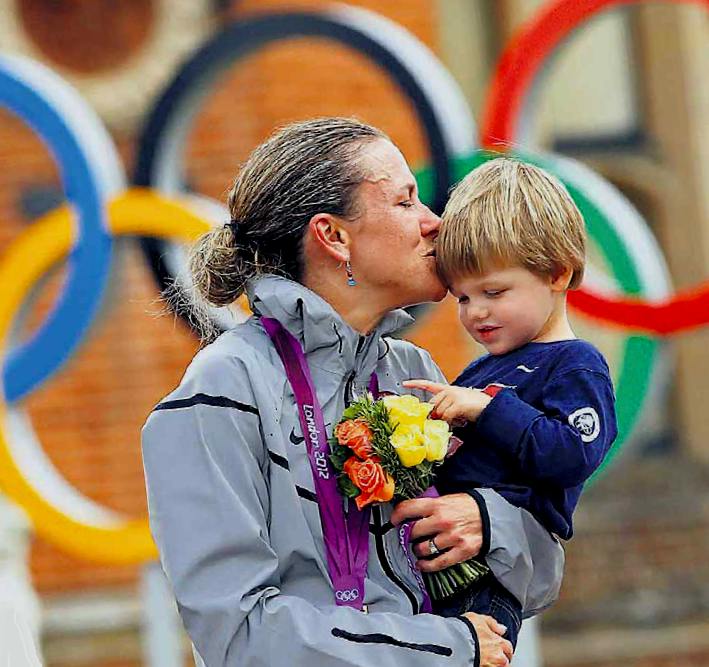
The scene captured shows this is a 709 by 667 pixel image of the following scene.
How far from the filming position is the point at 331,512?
2.20m

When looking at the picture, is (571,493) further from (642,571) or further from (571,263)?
(642,571)

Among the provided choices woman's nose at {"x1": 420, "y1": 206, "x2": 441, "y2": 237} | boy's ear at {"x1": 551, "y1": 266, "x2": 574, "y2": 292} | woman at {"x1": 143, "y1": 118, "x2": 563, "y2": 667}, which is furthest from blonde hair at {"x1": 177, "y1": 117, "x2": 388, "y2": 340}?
boy's ear at {"x1": 551, "y1": 266, "x2": 574, "y2": 292}

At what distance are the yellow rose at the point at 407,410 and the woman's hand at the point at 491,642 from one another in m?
0.29

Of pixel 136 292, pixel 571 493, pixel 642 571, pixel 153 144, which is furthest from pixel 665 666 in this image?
pixel 571 493

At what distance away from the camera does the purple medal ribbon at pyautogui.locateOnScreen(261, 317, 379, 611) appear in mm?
2184

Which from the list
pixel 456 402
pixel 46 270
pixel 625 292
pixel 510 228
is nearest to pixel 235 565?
pixel 456 402

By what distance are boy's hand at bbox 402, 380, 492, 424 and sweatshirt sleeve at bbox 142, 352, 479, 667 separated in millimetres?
288

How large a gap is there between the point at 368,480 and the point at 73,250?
2.81 m

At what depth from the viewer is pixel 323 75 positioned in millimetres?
6953

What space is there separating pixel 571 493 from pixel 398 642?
0.40 meters

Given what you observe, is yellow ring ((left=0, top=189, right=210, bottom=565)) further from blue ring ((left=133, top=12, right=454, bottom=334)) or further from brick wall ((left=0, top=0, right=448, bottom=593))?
brick wall ((left=0, top=0, right=448, bottom=593))

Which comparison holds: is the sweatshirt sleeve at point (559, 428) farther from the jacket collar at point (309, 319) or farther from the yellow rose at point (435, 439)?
the jacket collar at point (309, 319)

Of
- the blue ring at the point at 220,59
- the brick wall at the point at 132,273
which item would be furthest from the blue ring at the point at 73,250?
the brick wall at the point at 132,273

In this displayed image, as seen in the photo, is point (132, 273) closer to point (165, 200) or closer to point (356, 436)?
point (165, 200)
